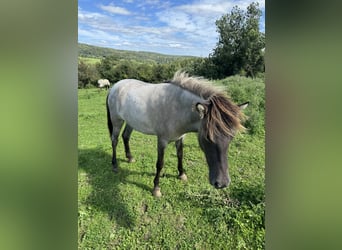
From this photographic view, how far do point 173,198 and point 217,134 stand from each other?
0.85m

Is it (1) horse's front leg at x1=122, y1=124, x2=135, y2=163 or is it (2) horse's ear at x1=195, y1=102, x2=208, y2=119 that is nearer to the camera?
(2) horse's ear at x1=195, y1=102, x2=208, y2=119

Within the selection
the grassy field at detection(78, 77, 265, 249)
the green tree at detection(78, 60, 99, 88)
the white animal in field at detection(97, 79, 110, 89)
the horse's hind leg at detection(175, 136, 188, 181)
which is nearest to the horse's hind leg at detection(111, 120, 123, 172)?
the grassy field at detection(78, 77, 265, 249)

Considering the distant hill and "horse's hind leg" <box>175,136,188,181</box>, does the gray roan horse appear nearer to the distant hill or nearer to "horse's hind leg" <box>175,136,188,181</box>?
"horse's hind leg" <box>175,136,188,181</box>

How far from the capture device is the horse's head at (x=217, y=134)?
192 centimetres

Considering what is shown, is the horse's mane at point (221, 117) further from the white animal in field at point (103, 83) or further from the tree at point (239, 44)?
the white animal in field at point (103, 83)

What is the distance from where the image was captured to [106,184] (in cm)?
253

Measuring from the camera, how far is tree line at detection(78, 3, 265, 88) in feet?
6.60

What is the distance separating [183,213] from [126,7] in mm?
1928

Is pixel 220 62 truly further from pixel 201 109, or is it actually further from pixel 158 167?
pixel 158 167

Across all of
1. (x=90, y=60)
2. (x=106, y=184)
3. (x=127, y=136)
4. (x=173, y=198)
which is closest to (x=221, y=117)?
(x=173, y=198)

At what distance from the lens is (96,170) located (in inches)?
101
